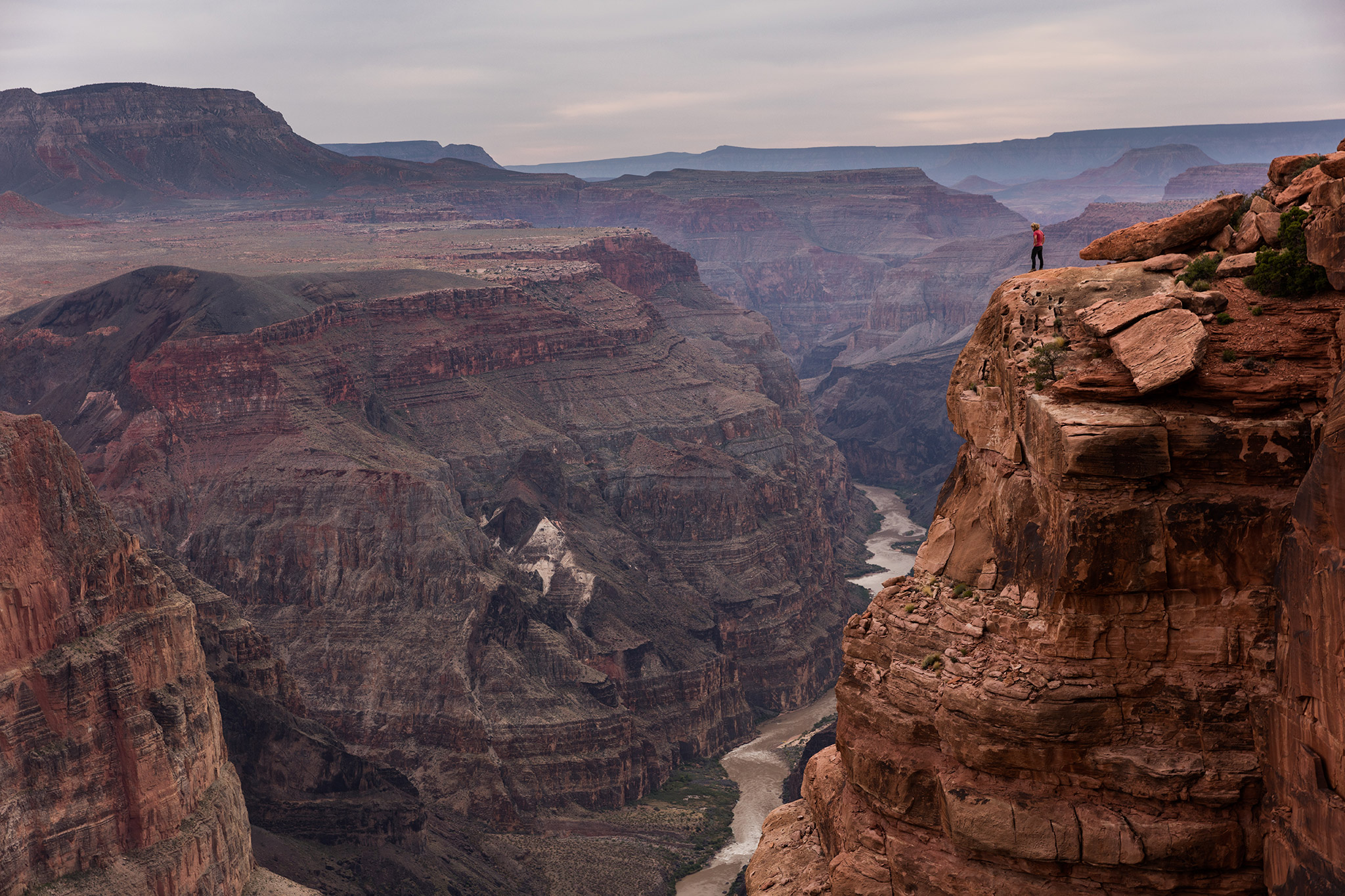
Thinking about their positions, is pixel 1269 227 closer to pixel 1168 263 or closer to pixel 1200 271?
pixel 1200 271

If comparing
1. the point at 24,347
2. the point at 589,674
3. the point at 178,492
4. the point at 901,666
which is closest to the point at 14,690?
the point at 901,666

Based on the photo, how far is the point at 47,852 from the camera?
6719 cm

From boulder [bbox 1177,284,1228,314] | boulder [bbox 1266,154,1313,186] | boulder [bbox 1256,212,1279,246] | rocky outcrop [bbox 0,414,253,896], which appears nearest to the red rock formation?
boulder [bbox 1177,284,1228,314]

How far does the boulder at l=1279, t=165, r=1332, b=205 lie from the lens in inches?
1102

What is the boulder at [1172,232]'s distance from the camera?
3039 centimetres

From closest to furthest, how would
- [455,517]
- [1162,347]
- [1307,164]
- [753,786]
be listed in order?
[1162,347] → [1307,164] → [753,786] → [455,517]

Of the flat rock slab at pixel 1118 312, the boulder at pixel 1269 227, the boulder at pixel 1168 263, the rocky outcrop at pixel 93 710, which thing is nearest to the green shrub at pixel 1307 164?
the boulder at pixel 1269 227

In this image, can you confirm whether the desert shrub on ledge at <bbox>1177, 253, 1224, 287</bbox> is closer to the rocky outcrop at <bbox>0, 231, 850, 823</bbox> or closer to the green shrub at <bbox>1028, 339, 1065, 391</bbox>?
the green shrub at <bbox>1028, 339, 1065, 391</bbox>

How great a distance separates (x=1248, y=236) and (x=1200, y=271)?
1.35m

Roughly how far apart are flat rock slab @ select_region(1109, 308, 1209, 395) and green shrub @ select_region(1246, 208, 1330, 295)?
1735 mm

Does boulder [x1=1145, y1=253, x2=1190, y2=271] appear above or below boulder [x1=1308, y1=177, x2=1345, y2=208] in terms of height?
below

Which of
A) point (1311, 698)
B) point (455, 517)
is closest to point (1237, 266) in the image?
point (1311, 698)

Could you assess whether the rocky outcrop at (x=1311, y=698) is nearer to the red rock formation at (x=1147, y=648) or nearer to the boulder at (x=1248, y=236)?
the red rock formation at (x=1147, y=648)

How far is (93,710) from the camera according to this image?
71000 mm
